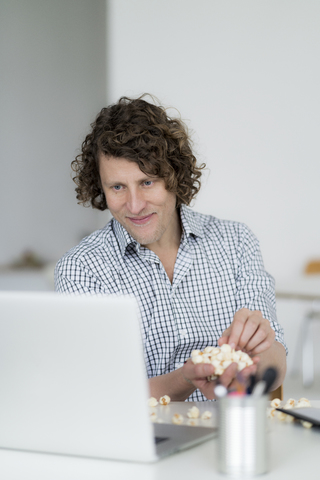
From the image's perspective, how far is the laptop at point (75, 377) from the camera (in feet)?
2.61

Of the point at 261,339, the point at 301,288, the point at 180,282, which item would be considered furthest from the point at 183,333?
the point at 301,288

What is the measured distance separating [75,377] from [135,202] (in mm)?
947

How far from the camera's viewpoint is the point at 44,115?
3.99m

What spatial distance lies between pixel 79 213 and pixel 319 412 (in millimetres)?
3158

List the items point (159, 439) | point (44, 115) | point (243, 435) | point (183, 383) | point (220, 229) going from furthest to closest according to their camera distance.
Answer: point (44, 115)
point (220, 229)
point (183, 383)
point (159, 439)
point (243, 435)

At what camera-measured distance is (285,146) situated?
4.13 meters

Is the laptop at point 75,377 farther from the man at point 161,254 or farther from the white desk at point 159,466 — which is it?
the man at point 161,254

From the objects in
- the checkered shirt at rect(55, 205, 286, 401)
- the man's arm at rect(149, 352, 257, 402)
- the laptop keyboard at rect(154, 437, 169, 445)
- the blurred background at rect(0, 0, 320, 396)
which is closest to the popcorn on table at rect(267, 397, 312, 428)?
the man's arm at rect(149, 352, 257, 402)

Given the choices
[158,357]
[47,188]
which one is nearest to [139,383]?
[158,357]

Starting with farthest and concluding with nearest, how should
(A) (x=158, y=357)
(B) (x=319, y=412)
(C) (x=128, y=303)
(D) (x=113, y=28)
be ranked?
1. (D) (x=113, y=28)
2. (A) (x=158, y=357)
3. (B) (x=319, y=412)
4. (C) (x=128, y=303)

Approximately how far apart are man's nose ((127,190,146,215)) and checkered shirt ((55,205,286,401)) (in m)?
0.14

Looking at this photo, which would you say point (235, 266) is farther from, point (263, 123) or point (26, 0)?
point (26, 0)

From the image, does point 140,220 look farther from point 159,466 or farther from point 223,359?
point 159,466

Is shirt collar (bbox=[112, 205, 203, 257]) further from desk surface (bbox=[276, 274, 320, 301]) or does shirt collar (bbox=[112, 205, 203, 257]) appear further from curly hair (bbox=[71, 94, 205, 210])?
desk surface (bbox=[276, 274, 320, 301])
